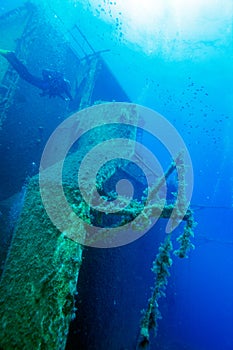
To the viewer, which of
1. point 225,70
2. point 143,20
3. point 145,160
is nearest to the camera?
point 145,160

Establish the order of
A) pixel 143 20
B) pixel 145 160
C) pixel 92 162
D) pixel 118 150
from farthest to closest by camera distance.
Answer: pixel 143 20
pixel 145 160
pixel 118 150
pixel 92 162

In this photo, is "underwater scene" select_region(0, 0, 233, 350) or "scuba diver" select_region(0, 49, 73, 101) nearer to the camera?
"underwater scene" select_region(0, 0, 233, 350)

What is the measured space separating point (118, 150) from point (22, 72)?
3.21m

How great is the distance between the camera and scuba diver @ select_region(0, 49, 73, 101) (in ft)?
18.0

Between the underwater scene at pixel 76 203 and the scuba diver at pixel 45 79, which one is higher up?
the scuba diver at pixel 45 79

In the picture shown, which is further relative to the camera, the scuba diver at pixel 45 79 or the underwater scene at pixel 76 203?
the scuba diver at pixel 45 79

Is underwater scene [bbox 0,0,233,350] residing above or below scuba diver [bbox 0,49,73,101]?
below

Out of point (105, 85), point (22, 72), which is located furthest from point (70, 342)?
point (105, 85)

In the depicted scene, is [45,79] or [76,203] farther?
[45,79]

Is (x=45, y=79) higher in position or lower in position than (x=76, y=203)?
higher

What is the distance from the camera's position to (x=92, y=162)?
12.0 ft

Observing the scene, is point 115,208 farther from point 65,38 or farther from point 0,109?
point 65,38

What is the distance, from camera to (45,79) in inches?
232

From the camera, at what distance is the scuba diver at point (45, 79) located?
5.48m
